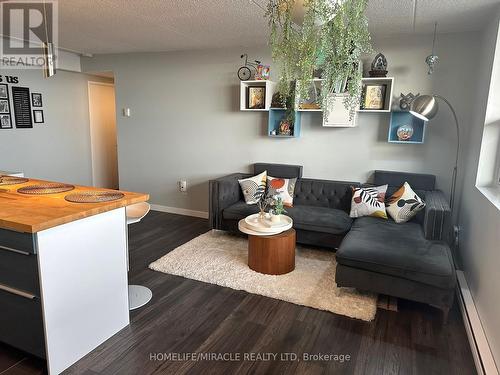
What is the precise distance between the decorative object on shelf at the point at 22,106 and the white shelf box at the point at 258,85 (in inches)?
120

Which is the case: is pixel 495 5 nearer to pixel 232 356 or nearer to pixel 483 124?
pixel 483 124

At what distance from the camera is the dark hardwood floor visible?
198cm

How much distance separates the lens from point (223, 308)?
2.60 meters

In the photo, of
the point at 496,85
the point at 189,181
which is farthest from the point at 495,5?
the point at 189,181

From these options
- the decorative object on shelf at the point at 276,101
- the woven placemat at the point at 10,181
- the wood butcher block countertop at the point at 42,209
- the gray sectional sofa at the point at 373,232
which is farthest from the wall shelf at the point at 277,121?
the woven placemat at the point at 10,181

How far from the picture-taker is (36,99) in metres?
4.89

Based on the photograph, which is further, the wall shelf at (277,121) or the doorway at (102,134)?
the doorway at (102,134)

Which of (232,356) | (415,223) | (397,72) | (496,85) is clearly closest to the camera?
(232,356)

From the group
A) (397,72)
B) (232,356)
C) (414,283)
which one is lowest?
(232,356)

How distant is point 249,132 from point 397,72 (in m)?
1.89

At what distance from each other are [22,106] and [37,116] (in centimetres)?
25

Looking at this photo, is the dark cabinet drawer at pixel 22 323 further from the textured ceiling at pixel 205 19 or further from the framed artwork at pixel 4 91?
the framed artwork at pixel 4 91

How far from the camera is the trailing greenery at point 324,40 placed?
1.62 meters

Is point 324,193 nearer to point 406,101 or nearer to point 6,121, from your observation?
point 406,101
